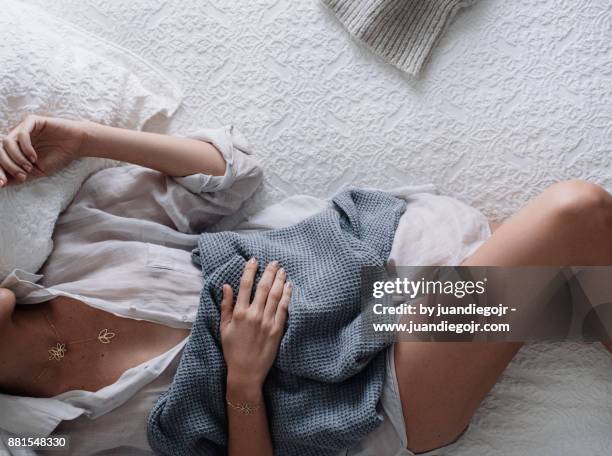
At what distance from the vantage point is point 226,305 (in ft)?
3.69

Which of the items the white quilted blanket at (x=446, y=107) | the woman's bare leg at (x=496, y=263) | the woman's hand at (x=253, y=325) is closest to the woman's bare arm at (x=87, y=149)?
the white quilted blanket at (x=446, y=107)

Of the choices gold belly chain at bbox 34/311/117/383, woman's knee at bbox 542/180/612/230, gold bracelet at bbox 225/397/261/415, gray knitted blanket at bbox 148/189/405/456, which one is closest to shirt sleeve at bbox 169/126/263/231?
gray knitted blanket at bbox 148/189/405/456

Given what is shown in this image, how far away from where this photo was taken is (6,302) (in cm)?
106

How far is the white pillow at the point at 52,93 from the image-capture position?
111 centimetres

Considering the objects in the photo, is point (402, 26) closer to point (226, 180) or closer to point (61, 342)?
point (226, 180)

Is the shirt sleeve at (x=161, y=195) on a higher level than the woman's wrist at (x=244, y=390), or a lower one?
higher

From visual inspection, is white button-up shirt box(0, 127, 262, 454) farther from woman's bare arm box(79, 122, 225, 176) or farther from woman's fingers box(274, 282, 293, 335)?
woman's fingers box(274, 282, 293, 335)

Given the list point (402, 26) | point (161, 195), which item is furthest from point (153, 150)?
point (402, 26)

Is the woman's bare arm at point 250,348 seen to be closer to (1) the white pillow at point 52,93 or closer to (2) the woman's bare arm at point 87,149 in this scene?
(2) the woman's bare arm at point 87,149

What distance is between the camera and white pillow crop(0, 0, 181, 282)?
1.11m

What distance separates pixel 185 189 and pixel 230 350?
348 mm

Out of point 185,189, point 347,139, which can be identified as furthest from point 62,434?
point 347,139

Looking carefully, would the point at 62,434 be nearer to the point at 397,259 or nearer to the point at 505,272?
the point at 397,259

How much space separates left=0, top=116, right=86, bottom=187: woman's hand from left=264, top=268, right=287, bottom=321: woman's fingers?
0.45 meters
